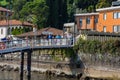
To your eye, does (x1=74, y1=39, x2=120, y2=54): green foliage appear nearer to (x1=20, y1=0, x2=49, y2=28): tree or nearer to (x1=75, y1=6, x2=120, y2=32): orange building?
(x1=75, y1=6, x2=120, y2=32): orange building

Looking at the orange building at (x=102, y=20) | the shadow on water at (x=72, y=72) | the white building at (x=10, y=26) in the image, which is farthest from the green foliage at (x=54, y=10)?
the shadow on water at (x=72, y=72)

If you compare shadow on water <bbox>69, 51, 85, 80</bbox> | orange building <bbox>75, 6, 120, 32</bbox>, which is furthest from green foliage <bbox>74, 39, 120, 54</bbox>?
orange building <bbox>75, 6, 120, 32</bbox>

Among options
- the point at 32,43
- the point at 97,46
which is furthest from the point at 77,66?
the point at 32,43

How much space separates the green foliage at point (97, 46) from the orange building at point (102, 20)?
1466 cm

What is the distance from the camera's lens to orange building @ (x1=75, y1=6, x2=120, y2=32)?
70.7 meters

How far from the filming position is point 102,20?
75.0 meters

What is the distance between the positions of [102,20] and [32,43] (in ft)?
84.1

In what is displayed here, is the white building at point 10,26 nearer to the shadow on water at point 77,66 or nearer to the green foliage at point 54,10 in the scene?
the green foliage at point 54,10

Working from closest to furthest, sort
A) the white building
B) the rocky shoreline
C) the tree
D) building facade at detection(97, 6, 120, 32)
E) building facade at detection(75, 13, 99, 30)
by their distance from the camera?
the rocky shoreline < building facade at detection(97, 6, 120, 32) < building facade at detection(75, 13, 99, 30) < the tree < the white building

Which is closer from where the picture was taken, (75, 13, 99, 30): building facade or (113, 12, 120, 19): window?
(113, 12, 120, 19): window

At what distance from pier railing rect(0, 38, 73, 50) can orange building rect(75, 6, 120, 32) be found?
15.7 meters

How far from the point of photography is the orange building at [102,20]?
70688 millimetres

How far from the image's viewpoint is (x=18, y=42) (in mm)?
51125

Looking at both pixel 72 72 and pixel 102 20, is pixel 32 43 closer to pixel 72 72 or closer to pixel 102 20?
pixel 72 72
